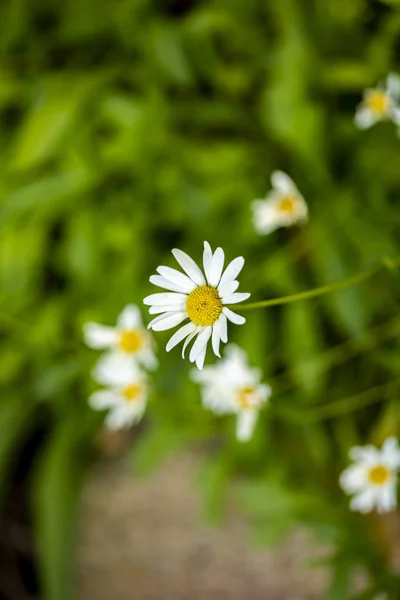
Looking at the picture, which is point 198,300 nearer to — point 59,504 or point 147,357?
point 147,357

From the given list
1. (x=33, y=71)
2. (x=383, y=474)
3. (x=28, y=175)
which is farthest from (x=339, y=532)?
(x=33, y=71)

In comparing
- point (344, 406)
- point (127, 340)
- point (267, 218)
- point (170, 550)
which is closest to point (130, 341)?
point (127, 340)

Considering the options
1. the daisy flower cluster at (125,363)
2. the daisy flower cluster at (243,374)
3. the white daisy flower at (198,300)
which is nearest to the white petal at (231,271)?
the white daisy flower at (198,300)

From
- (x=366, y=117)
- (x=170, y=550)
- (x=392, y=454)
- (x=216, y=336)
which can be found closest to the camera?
(x=216, y=336)

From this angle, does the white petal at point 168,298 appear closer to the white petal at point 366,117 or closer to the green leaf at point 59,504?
the white petal at point 366,117

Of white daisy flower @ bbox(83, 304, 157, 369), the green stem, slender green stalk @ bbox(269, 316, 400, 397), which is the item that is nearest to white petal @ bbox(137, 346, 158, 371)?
white daisy flower @ bbox(83, 304, 157, 369)

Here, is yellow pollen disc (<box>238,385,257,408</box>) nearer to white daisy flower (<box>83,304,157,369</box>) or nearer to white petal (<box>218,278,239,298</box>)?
white daisy flower (<box>83,304,157,369</box>)
